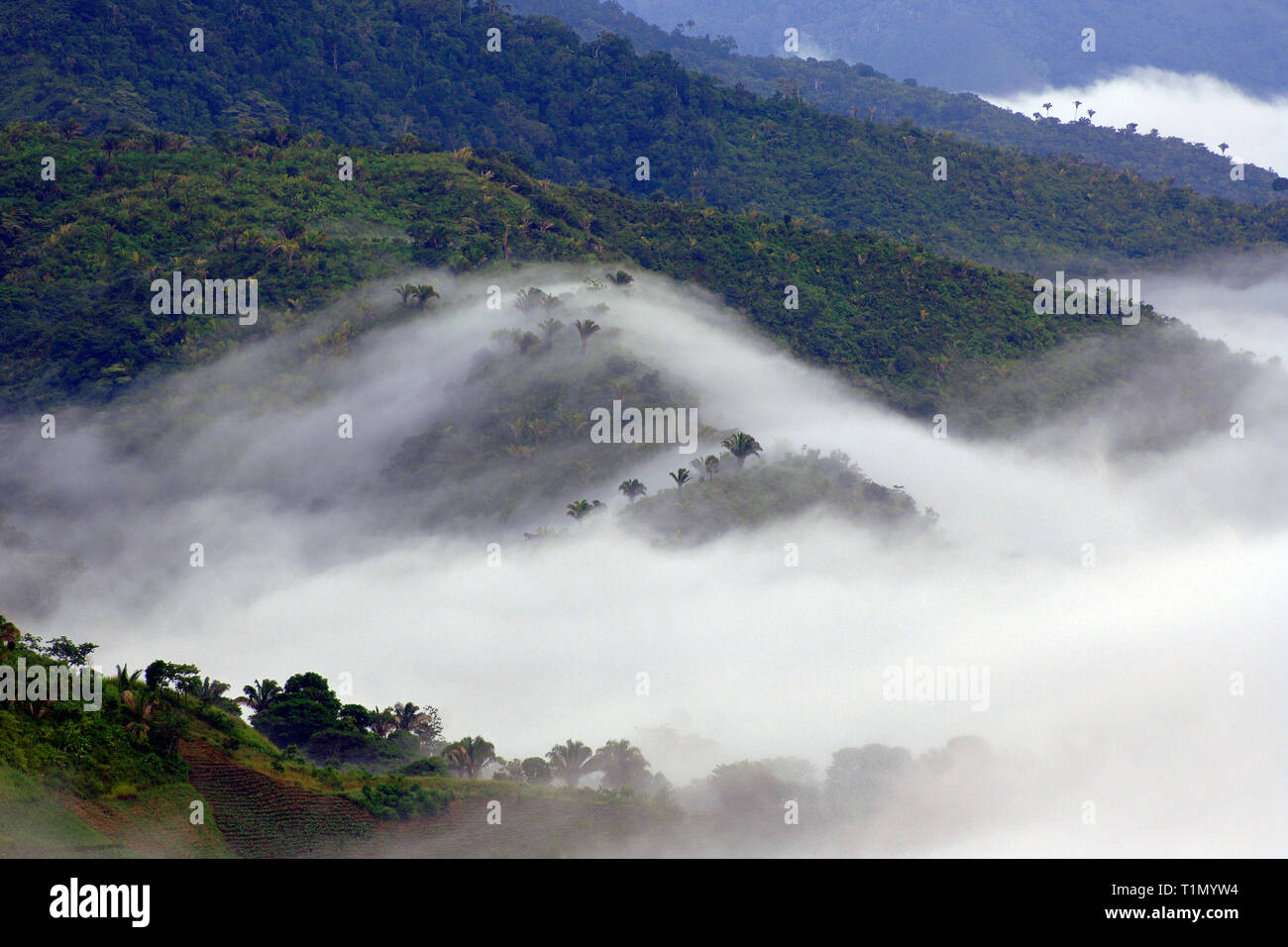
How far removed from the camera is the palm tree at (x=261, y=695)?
50.9 metres

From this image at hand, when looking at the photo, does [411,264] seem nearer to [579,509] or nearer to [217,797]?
[579,509]

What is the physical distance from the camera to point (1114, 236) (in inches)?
5074

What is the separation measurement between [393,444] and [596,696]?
25.6 m

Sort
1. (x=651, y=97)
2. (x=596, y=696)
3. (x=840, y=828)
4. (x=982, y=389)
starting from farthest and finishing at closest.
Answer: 1. (x=651, y=97)
2. (x=982, y=389)
3. (x=596, y=696)
4. (x=840, y=828)

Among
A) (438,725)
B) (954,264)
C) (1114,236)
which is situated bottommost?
(438,725)

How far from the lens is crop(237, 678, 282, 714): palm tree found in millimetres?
50938

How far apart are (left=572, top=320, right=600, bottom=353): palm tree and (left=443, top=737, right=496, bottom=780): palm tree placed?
122ft

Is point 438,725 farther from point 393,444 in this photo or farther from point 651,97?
point 651,97

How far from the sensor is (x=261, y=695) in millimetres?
51125

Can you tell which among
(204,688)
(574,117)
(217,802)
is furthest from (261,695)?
(574,117)

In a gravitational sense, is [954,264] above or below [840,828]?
above

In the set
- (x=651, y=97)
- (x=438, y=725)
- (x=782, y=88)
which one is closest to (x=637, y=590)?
(x=438, y=725)

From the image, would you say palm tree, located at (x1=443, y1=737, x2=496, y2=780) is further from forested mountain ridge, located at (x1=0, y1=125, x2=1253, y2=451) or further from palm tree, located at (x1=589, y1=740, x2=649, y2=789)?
forested mountain ridge, located at (x1=0, y1=125, x2=1253, y2=451)

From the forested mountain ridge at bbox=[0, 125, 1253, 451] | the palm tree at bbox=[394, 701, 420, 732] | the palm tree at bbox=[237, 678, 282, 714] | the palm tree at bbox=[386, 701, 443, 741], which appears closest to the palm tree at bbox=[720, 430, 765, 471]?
the forested mountain ridge at bbox=[0, 125, 1253, 451]
